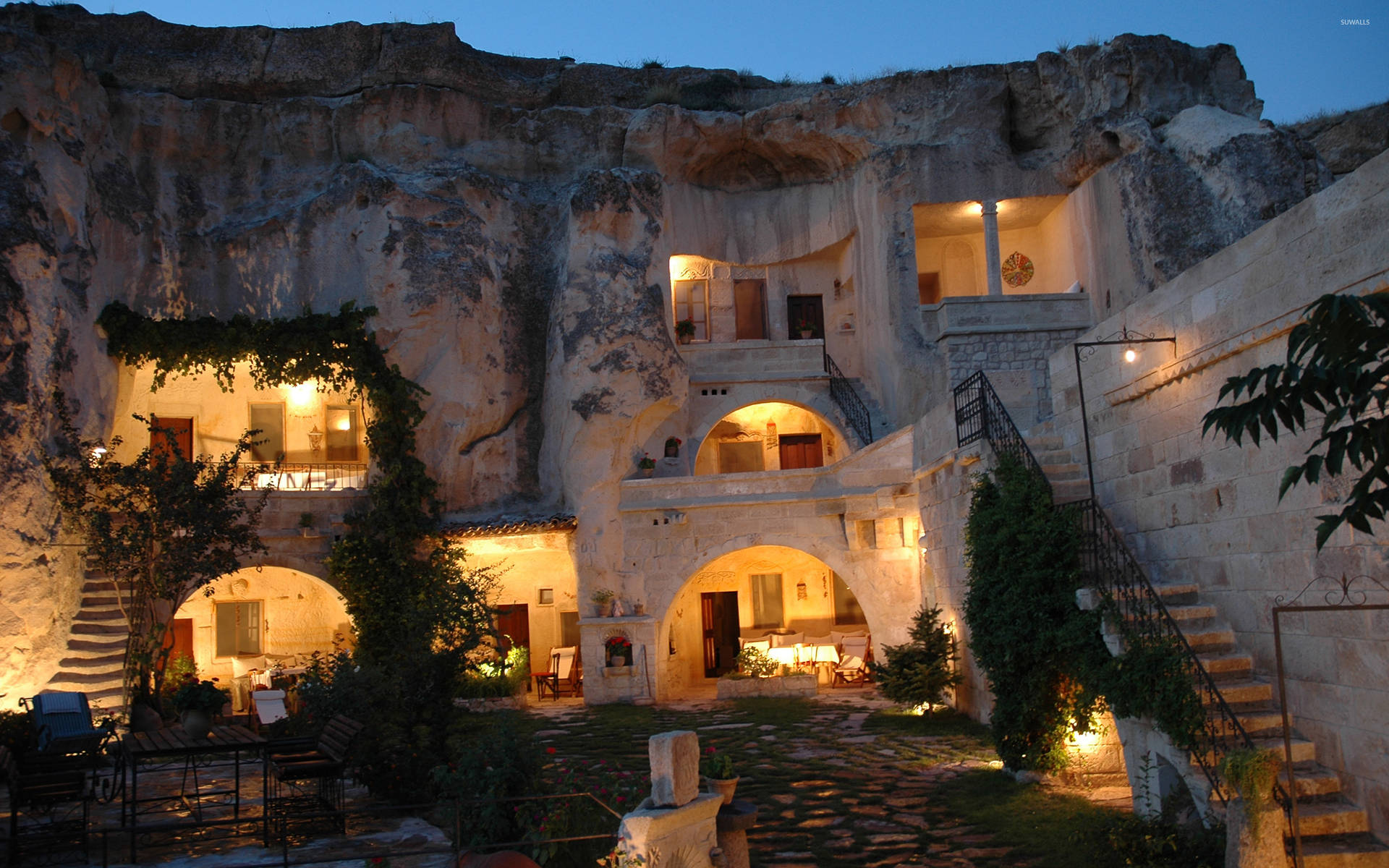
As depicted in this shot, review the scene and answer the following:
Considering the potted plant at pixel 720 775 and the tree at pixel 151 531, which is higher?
the tree at pixel 151 531

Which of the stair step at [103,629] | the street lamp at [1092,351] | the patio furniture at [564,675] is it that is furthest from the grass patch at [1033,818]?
the stair step at [103,629]

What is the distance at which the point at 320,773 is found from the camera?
7688 millimetres

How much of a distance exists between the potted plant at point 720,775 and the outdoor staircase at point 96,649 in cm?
1037

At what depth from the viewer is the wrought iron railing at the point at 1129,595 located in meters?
6.46

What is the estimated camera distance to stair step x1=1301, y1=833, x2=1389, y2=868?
5.80m

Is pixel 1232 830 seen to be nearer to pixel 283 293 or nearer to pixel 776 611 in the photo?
pixel 776 611

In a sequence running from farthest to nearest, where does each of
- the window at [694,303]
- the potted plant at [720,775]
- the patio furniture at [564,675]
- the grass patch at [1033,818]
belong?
the window at [694,303] < the patio furniture at [564,675] < the grass patch at [1033,818] < the potted plant at [720,775]

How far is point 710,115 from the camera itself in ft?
70.3

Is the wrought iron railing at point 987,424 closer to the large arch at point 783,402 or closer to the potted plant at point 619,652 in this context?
the potted plant at point 619,652

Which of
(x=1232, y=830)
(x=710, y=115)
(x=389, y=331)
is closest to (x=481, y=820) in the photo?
(x=1232, y=830)

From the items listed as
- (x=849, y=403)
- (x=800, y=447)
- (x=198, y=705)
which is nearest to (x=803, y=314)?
(x=849, y=403)

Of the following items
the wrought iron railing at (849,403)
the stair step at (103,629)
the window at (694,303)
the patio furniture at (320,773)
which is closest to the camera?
the patio furniture at (320,773)

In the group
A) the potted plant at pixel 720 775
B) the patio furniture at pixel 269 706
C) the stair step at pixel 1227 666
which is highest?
the stair step at pixel 1227 666

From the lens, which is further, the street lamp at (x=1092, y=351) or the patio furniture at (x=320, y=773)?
the street lamp at (x=1092, y=351)
